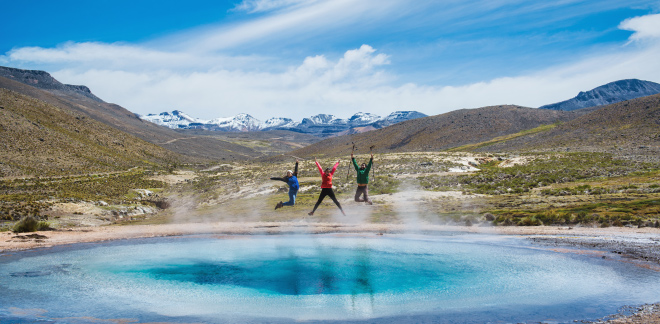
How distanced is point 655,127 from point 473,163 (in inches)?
1923

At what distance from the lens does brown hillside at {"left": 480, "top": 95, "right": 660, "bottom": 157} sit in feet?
249

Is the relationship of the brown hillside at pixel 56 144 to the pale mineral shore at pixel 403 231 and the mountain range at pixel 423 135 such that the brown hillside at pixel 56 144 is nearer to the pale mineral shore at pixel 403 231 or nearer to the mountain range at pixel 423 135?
the mountain range at pixel 423 135

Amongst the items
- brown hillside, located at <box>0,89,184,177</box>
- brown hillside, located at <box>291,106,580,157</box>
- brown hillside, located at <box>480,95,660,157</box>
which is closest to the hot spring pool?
brown hillside, located at <box>480,95,660,157</box>

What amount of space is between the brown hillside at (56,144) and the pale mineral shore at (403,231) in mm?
49249

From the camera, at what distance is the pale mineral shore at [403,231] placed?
1875 centimetres

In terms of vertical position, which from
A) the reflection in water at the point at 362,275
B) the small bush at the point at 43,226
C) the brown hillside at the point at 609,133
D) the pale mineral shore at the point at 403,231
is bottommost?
the reflection in water at the point at 362,275

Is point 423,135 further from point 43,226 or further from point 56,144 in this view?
point 43,226

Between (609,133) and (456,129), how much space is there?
6818 cm

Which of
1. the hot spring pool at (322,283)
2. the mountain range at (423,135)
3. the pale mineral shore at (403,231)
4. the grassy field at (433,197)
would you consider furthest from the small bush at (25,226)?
the mountain range at (423,135)

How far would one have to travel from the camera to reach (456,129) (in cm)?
15800

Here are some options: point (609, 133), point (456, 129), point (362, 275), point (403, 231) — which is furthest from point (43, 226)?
point (456, 129)

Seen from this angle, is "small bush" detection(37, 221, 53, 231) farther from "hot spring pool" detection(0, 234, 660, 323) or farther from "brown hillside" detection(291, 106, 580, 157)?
"brown hillside" detection(291, 106, 580, 157)

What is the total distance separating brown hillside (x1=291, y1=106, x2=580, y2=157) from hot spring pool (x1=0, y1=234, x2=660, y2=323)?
118713 millimetres

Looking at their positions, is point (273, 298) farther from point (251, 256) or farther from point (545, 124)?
point (545, 124)
